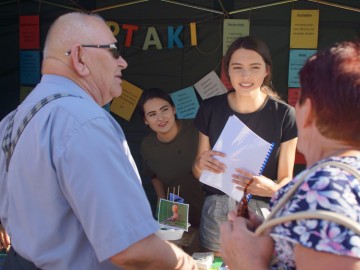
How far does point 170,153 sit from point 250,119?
0.78 m

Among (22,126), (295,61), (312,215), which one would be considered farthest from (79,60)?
(295,61)

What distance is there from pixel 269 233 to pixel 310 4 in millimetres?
2699

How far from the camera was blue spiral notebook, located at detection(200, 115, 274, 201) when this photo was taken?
6.24 ft

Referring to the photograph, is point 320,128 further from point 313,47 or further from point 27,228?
point 313,47

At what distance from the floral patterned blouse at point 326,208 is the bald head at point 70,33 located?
0.81 meters

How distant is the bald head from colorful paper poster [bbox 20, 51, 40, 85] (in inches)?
94.7

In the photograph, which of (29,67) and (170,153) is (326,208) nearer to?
(170,153)

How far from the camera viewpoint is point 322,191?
33.7 inches

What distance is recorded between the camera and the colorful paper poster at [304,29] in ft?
10.7

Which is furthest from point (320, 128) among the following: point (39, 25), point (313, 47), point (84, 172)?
point (39, 25)

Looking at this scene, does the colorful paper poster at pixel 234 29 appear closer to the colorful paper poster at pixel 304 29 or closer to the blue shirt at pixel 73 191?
the colorful paper poster at pixel 304 29

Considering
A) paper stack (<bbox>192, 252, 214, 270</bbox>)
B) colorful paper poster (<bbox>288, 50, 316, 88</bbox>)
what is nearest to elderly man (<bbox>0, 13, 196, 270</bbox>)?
paper stack (<bbox>192, 252, 214, 270</bbox>)

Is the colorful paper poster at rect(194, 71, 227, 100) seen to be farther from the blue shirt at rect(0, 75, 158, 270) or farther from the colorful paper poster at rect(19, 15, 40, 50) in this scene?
the blue shirt at rect(0, 75, 158, 270)

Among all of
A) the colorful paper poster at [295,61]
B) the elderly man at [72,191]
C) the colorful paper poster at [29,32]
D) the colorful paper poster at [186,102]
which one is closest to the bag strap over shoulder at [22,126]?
the elderly man at [72,191]
